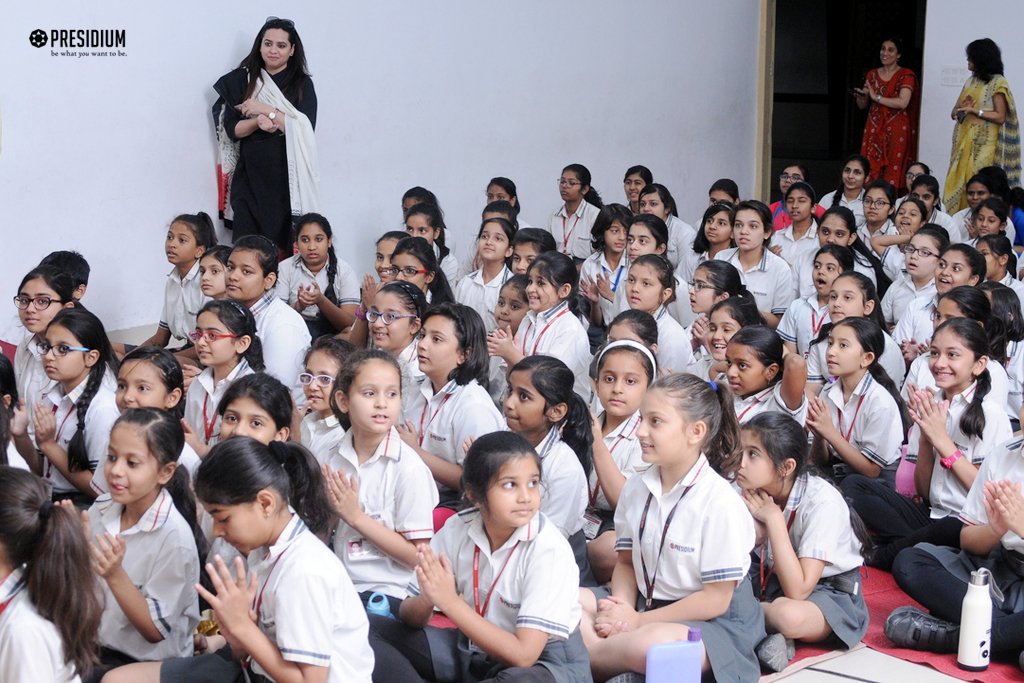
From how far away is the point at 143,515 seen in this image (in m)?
2.52

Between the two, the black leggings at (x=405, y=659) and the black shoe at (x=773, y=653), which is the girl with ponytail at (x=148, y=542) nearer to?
the black leggings at (x=405, y=659)

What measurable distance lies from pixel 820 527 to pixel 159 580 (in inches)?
55.7

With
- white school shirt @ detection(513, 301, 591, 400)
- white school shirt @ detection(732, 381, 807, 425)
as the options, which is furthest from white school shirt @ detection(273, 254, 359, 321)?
white school shirt @ detection(732, 381, 807, 425)

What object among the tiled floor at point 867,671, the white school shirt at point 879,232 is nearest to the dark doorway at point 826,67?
the white school shirt at point 879,232

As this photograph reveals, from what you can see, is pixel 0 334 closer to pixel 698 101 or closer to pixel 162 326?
pixel 162 326

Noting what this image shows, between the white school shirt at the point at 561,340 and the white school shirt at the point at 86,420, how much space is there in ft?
4.53

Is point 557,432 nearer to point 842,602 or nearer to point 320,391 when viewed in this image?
point 320,391

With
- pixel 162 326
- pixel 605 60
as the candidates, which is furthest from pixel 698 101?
pixel 162 326

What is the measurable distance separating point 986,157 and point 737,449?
512 centimetres

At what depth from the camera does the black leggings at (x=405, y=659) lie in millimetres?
2301

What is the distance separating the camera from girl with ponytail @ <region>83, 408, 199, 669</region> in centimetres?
246

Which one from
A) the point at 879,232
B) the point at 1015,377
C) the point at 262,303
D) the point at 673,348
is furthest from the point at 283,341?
the point at 879,232

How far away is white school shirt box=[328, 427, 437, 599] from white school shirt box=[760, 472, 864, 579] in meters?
0.78

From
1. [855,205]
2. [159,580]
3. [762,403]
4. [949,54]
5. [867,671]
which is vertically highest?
[949,54]
